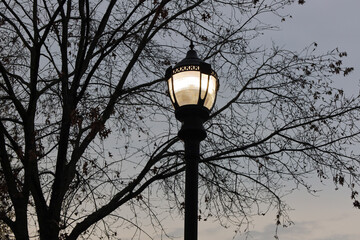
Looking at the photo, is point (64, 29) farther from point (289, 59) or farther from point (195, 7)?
point (289, 59)

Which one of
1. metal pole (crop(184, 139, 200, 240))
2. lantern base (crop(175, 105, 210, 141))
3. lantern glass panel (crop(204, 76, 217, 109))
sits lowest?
metal pole (crop(184, 139, 200, 240))

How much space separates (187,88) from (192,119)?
0.33m

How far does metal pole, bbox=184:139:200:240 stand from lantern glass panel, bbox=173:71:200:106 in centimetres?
43

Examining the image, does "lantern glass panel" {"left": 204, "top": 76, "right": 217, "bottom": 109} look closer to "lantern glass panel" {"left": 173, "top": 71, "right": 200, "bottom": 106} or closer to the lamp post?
the lamp post

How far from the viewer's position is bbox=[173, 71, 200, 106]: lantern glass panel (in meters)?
4.91

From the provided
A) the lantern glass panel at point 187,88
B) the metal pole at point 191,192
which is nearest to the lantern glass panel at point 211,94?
the lantern glass panel at point 187,88

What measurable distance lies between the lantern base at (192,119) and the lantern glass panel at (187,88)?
0.07 metres

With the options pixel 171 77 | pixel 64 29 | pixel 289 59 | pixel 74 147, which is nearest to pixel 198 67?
pixel 171 77

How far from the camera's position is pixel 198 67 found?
4934 mm

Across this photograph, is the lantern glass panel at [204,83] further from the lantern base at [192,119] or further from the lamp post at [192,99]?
the lantern base at [192,119]

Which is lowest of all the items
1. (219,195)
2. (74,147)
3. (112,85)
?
(219,195)

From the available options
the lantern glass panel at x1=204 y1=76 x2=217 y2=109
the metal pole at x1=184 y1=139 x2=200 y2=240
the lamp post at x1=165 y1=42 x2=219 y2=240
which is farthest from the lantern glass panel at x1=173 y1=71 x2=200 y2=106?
the metal pole at x1=184 y1=139 x2=200 y2=240

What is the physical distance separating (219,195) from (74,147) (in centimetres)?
314

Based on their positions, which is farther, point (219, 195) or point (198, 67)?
point (219, 195)
